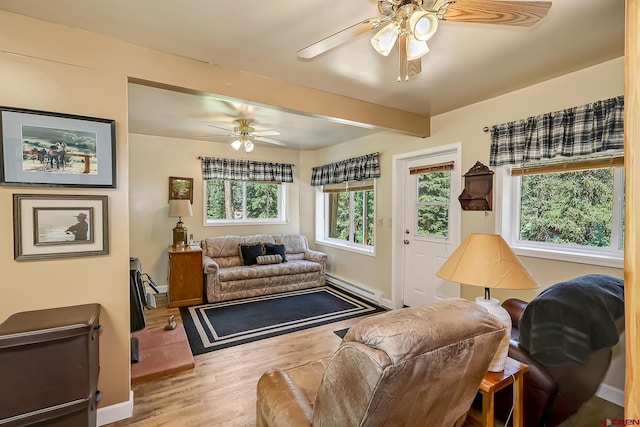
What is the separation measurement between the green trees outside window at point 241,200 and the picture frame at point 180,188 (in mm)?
267

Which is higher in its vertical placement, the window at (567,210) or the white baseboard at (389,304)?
the window at (567,210)

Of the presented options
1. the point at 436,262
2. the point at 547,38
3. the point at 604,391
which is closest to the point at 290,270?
the point at 436,262

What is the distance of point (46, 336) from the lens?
4.73 ft

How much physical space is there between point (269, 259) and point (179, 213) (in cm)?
152

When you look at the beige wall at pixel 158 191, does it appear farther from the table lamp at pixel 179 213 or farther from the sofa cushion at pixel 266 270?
the sofa cushion at pixel 266 270

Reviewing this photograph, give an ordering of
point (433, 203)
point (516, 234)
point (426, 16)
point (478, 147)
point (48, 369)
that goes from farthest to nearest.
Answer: point (433, 203) < point (478, 147) < point (516, 234) < point (48, 369) < point (426, 16)

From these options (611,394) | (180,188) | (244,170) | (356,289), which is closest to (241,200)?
(244,170)

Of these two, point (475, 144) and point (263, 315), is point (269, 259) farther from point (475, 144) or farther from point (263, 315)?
point (475, 144)

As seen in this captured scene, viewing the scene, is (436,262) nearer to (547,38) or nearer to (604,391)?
(604,391)

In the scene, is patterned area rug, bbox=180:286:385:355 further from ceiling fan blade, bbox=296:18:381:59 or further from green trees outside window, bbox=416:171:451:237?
ceiling fan blade, bbox=296:18:381:59

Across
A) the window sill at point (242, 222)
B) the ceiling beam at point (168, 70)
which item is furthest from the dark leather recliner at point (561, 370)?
the window sill at point (242, 222)

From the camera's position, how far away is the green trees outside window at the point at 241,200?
5.04m

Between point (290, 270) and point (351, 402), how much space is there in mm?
3804

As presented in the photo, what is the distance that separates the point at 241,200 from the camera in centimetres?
531
